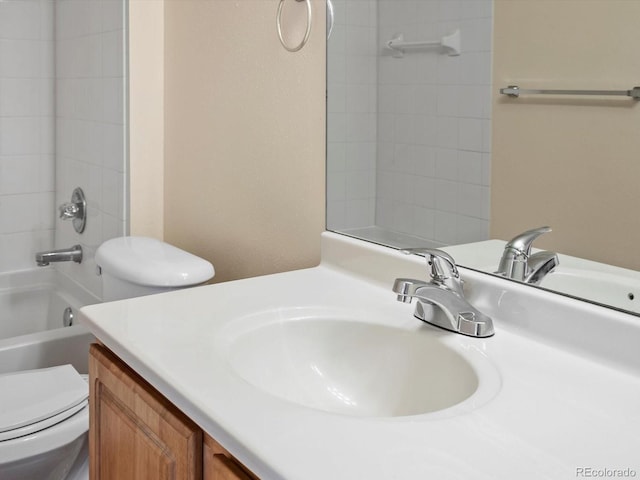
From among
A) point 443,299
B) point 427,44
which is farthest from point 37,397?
point 427,44

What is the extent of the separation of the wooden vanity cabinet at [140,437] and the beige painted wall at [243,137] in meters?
0.64

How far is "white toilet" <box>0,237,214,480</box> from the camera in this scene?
1.69 metres

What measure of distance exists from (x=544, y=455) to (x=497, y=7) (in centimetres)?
73

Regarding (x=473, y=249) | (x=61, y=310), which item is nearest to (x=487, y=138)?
(x=473, y=249)

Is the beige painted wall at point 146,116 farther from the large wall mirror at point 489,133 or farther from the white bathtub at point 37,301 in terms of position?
the large wall mirror at point 489,133

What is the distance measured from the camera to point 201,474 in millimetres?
967

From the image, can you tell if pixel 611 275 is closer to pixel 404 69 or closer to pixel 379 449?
pixel 379 449

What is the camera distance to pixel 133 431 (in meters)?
1.12

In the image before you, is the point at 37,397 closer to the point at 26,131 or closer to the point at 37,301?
the point at 37,301

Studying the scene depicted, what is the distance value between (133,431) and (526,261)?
65 centimetres

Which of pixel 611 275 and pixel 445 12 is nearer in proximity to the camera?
pixel 611 275

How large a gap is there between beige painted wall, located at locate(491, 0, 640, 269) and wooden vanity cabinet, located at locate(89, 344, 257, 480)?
1.90 ft

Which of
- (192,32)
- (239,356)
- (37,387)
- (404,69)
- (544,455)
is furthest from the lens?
(192,32)

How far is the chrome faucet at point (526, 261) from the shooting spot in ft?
3.72
